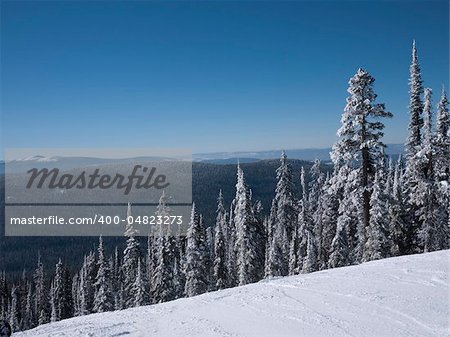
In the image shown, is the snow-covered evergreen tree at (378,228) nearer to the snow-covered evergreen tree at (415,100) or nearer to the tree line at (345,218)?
the tree line at (345,218)

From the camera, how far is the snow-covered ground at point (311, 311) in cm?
948

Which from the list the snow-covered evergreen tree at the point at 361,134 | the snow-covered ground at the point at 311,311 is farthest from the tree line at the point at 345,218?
the snow-covered ground at the point at 311,311

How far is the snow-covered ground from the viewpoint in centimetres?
948

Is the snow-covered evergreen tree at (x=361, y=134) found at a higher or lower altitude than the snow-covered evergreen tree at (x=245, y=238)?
higher

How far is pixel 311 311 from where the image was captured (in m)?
10.6

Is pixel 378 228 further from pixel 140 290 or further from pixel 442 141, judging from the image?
pixel 140 290

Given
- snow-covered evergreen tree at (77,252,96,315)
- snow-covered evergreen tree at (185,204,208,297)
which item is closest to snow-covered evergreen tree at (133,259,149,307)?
snow-covered evergreen tree at (185,204,208,297)

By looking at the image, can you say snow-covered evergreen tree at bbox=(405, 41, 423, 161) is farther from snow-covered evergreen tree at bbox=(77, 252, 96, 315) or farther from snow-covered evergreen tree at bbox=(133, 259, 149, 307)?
snow-covered evergreen tree at bbox=(77, 252, 96, 315)

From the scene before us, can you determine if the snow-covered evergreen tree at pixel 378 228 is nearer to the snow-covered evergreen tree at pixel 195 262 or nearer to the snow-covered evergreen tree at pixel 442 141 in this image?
the snow-covered evergreen tree at pixel 442 141

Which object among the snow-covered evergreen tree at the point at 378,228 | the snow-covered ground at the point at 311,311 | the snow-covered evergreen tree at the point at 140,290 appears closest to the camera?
the snow-covered ground at the point at 311,311

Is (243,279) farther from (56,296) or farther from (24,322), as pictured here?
(24,322)

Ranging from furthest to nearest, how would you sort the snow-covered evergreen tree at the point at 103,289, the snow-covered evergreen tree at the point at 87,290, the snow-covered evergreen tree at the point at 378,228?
1. the snow-covered evergreen tree at the point at 87,290
2. the snow-covered evergreen tree at the point at 103,289
3. the snow-covered evergreen tree at the point at 378,228

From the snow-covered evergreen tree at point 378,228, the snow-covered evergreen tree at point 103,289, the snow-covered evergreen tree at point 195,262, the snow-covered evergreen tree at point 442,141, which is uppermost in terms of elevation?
the snow-covered evergreen tree at point 442,141

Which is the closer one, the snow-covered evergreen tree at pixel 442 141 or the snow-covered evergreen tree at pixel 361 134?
the snow-covered evergreen tree at pixel 361 134
